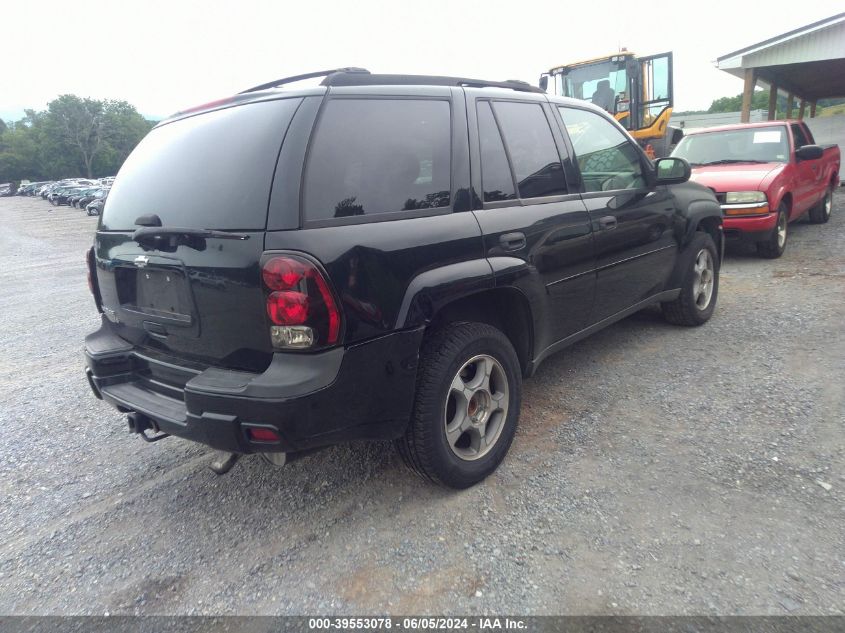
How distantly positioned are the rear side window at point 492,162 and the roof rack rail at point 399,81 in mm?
163

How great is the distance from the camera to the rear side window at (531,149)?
320cm

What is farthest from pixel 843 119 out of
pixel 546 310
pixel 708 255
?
pixel 546 310

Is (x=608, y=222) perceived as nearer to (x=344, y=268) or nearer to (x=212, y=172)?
(x=344, y=268)

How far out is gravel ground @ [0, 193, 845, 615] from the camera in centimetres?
223

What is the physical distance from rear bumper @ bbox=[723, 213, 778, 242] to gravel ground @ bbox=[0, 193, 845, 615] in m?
3.44

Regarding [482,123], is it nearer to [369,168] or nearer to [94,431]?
[369,168]

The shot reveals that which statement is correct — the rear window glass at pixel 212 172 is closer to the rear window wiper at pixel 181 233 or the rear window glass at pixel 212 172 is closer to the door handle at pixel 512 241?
the rear window wiper at pixel 181 233

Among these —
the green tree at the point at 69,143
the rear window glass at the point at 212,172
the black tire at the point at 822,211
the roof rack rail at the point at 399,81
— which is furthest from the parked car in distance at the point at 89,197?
the green tree at the point at 69,143

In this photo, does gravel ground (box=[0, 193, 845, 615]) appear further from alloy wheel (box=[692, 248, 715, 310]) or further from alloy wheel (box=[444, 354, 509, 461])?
alloy wheel (box=[692, 248, 715, 310])

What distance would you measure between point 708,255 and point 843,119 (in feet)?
51.9

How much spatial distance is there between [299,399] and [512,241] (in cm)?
139

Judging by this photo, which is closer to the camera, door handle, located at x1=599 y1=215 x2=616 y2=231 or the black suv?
the black suv

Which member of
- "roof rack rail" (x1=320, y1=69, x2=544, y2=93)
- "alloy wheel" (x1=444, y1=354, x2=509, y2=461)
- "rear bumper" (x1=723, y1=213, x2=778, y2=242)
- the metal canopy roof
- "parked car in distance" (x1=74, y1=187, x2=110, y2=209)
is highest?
the metal canopy roof

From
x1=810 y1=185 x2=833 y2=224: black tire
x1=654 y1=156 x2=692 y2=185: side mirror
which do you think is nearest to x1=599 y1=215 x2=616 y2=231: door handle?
x1=654 y1=156 x2=692 y2=185: side mirror
